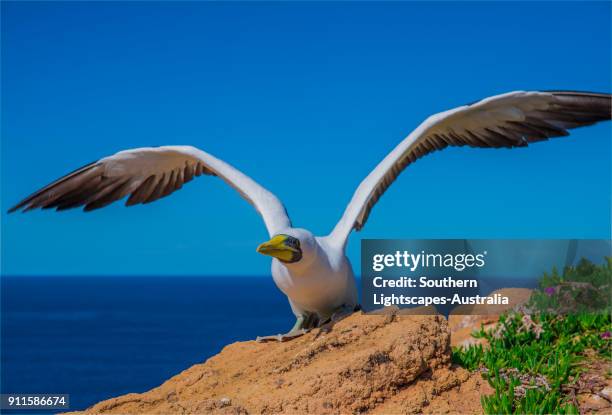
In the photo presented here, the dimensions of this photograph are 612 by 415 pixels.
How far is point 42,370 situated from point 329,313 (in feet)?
166

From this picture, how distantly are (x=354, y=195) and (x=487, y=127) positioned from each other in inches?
77.3

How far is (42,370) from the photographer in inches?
2072

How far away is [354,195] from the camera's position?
8.06 m

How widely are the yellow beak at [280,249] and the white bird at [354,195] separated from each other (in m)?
0.01

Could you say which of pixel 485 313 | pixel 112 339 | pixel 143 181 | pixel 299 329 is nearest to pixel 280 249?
pixel 299 329

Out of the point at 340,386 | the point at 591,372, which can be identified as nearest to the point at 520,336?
the point at 591,372

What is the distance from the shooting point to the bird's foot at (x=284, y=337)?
7230 millimetres

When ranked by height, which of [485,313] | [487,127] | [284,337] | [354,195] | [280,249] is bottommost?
[284,337]

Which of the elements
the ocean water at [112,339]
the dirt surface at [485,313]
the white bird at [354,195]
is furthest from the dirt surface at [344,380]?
the ocean water at [112,339]

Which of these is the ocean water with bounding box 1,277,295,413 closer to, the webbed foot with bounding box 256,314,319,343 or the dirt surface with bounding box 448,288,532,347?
the dirt surface with bounding box 448,288,532,347

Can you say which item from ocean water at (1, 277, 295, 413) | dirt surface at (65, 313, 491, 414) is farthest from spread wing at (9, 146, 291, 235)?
ocean water at (1, 277, 295, 413)

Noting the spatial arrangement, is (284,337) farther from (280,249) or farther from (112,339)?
(112,339)

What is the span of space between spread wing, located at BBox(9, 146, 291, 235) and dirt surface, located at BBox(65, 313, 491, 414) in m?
1.68

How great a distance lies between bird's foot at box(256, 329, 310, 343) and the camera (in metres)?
7.23
